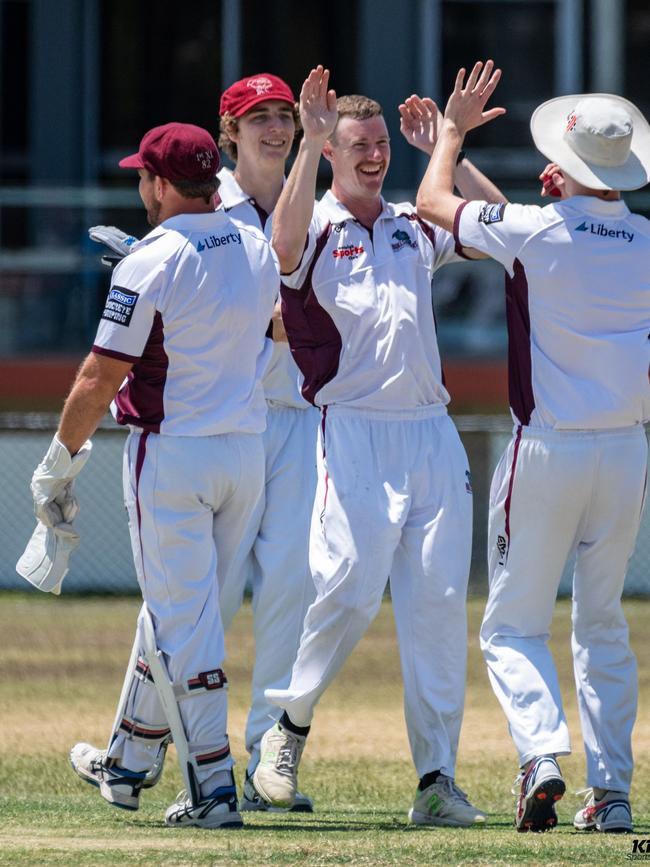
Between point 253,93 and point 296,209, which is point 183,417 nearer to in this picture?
point 296,209

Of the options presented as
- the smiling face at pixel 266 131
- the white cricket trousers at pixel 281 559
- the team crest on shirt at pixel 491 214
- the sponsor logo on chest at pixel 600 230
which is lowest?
the white cricket trousers at pixel 281 559

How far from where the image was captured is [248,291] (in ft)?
19.8

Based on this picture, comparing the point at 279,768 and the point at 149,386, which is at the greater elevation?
the point at 149,386

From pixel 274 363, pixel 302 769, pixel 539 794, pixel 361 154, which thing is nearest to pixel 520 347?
pixel 361 154

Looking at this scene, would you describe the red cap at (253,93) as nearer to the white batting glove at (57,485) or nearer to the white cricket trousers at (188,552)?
the white cricket trousers at (188,552)

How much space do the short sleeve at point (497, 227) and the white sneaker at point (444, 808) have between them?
173cm

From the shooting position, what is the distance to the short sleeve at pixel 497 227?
590cm

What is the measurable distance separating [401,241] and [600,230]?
0.81 metres

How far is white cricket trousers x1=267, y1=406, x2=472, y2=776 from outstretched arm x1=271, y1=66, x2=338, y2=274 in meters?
0.63

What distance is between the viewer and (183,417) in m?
5.96

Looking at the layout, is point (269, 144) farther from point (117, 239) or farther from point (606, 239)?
point (606, 239)

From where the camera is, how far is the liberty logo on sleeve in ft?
19.1

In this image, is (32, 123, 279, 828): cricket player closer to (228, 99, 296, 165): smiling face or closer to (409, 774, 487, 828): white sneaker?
(409, 774, 487, 828): white sneaker

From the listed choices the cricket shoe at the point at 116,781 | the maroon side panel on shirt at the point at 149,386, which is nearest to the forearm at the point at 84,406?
the maroon side panel on shirt at the point at 149,386
